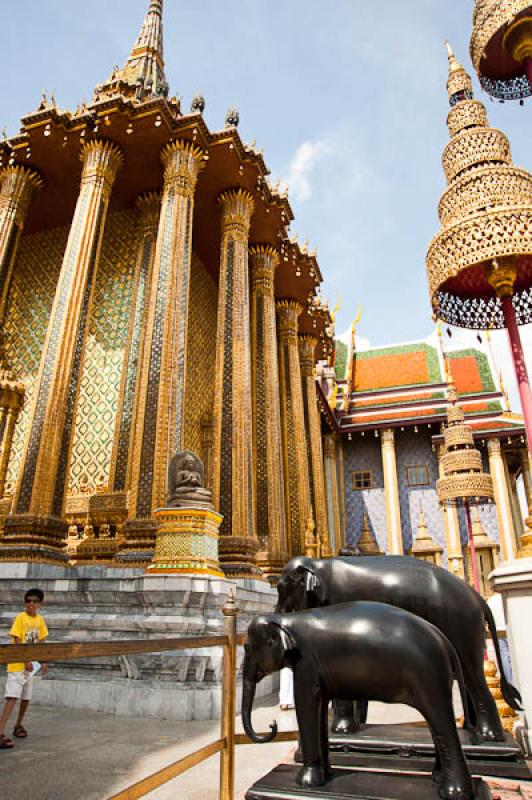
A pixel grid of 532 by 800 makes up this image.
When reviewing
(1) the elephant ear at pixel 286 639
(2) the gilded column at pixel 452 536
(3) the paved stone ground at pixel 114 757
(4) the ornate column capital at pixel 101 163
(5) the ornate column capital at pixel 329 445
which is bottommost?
(3) the paved stone ground at pixel 114 757

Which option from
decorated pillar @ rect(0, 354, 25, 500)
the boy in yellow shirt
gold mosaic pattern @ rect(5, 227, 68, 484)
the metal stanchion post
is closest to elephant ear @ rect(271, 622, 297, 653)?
the metal stanchion post

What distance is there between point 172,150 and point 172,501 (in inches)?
247

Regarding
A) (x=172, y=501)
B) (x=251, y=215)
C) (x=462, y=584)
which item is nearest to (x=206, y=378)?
(x=251, y=215)

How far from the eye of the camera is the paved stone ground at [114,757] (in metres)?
2.40

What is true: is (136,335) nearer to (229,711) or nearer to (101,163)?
(101,163)

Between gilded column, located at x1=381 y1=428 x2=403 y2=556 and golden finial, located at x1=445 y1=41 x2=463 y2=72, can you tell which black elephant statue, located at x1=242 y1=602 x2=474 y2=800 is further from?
gilded column, located at x1=381 y1=428 x2=403 y2=556

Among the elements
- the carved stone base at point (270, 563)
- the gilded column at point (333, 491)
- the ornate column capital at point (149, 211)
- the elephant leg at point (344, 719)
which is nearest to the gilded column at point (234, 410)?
→ the ornate column capital at point (149, 211)

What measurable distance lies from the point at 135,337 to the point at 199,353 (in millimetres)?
2364

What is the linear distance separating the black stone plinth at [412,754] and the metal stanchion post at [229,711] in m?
0.42

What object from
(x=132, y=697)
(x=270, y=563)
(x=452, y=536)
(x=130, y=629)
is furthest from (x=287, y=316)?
(x=132, y=697)

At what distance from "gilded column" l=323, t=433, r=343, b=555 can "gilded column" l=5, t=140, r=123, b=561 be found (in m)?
12.1

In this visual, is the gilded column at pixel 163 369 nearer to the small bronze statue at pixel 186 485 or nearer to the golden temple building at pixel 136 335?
the golden temple building at pixel 136 335

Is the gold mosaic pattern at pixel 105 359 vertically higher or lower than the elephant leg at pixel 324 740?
higher

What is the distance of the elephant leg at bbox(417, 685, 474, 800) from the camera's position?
1.69 meters
